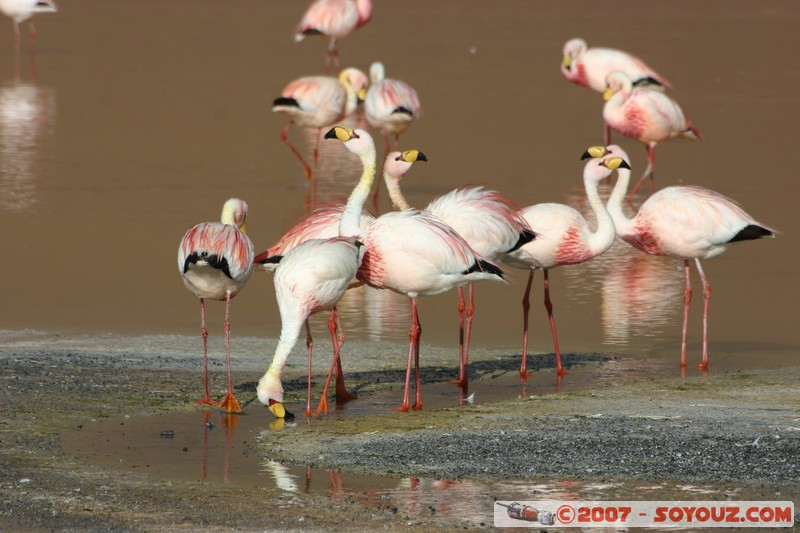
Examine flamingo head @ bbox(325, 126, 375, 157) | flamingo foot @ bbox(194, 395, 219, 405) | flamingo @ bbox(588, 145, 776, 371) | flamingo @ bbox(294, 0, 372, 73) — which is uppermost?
flamingo @ bbox(294, 0, 372, 73)

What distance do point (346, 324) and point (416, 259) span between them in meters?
2.01

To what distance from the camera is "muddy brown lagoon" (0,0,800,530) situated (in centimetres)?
640

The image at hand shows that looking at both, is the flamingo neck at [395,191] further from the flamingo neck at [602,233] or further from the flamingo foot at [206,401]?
the flamingo foot at [206,401]

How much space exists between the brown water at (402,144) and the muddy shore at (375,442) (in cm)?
135

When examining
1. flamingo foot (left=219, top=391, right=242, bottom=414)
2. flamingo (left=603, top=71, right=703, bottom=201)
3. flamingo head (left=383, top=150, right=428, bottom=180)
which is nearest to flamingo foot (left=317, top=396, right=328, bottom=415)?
flamingo foot (left=219, top=391, right=242, bottom=414)

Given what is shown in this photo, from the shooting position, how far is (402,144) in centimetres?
1797

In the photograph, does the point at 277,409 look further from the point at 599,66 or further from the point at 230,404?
the point at 599,66

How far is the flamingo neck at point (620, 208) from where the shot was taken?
398 inches

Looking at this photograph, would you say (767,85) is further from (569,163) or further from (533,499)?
(533,499)

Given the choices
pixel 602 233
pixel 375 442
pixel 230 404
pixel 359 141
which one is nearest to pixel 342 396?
pixel 230 404

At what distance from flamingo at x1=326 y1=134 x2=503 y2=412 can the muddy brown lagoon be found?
651 mm

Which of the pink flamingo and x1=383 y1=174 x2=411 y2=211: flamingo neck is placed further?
the pink flamingo

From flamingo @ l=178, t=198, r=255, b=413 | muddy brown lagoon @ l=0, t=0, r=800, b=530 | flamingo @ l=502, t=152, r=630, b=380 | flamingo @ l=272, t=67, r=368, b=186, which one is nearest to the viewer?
muddy brown lagoon @ l=0, t=0, r=800, b=530

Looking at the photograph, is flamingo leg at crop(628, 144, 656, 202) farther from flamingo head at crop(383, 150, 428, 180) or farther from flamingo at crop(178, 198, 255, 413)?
flamingo at crop(178, 198, 255, 413)
